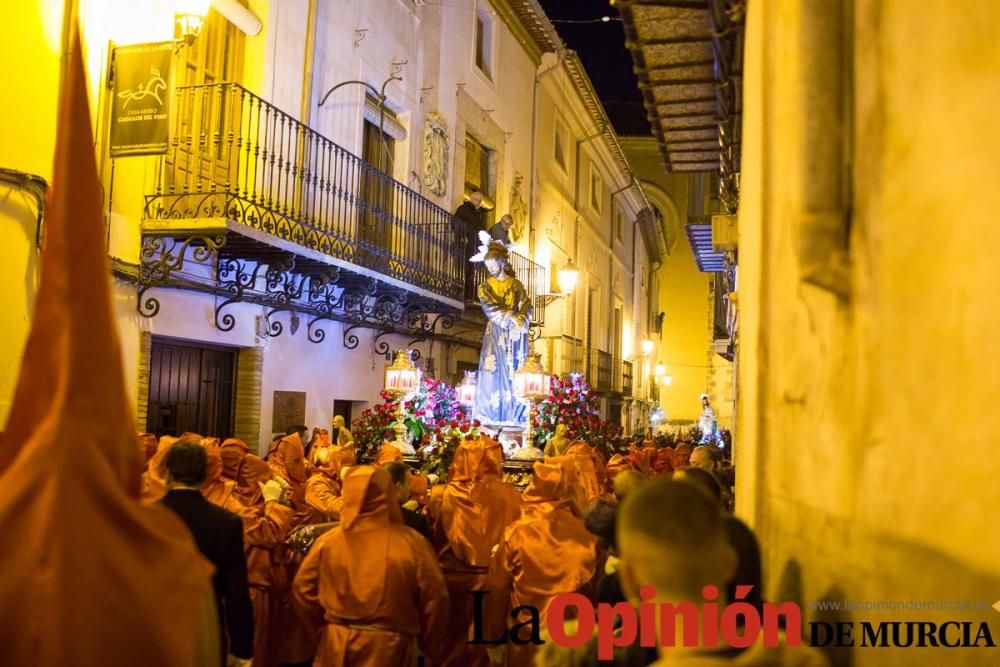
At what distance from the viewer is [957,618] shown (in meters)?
1.92

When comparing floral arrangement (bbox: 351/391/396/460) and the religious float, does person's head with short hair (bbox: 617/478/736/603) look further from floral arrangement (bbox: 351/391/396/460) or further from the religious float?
floral arrangement (bbox: 351/391/396/460)

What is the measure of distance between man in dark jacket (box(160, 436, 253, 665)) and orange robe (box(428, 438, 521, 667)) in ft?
7.76

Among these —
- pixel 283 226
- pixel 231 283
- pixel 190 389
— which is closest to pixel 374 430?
pixel 190 389

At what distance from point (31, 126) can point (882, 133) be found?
801 cm

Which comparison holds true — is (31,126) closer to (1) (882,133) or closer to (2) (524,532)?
(2) (524,532)

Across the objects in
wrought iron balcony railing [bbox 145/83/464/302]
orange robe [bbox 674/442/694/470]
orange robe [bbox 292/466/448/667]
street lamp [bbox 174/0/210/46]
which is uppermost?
street lamp [bbox 174/0/210/46]

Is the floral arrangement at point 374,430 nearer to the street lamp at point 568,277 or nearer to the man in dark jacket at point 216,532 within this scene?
the man in dark jacket at point 216,532

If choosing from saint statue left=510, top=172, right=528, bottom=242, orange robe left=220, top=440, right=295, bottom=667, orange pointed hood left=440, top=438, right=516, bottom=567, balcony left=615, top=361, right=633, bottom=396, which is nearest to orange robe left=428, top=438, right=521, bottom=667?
orange pointed hood left=440, top=438, right=516, bottom=567

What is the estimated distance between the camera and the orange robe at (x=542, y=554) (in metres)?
5.19

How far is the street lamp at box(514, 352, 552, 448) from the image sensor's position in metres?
11.4

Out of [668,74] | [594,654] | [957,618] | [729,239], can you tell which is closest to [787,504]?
[594,654]

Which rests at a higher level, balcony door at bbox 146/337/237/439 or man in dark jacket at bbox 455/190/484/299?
man in dark jacket at bbox 455/190/484/299

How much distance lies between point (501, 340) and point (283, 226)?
3.18 m

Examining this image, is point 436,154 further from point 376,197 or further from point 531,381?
point 531,381
